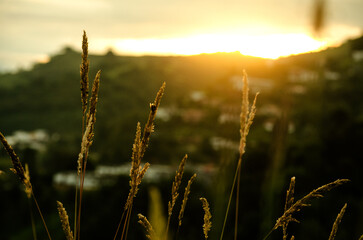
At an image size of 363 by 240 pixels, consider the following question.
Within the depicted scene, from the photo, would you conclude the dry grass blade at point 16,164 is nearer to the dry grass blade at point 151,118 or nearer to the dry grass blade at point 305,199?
Result: the dry grass blade at point 151,118

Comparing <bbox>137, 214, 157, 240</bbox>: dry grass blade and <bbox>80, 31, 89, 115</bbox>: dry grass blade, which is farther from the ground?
<bbox>80, 31, 89, 115</bbox>: dry grass blade

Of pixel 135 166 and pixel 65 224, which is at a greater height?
pixel 135 166

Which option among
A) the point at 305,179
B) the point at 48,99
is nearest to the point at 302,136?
the point at 305,179

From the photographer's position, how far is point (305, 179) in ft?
33.9

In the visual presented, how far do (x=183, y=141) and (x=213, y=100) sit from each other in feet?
21.5

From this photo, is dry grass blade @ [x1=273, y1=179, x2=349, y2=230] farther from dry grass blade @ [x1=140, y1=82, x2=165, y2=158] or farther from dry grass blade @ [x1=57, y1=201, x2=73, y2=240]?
dry grass blade @ [x1=57, y1=201, x2=73, y2=240]

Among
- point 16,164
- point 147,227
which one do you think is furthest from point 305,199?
point 16,164

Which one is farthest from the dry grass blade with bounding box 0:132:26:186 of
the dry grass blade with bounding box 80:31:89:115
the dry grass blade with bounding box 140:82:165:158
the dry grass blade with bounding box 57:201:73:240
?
the dry grass blade with bounding box 140:82:165:158

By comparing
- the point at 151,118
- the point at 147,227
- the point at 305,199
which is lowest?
the point at 147,227

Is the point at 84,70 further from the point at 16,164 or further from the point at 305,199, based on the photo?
the point at 305,199

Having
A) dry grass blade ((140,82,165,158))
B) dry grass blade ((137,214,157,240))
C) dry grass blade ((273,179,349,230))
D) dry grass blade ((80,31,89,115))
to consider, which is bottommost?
dry grass blade ((137,214,157,240))

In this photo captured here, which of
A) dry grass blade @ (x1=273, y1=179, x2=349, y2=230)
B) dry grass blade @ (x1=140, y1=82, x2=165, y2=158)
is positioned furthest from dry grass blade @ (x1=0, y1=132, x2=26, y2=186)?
dry grass blade @ (x1=273, y1=179, x2=349, y2=230)

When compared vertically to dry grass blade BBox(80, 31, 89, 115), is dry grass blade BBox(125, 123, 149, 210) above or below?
below

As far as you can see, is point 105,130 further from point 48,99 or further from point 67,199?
point 67,199
